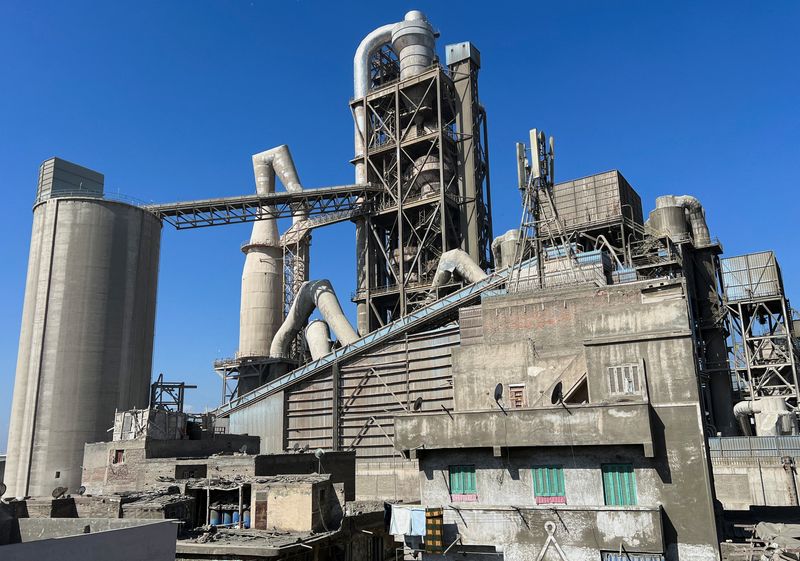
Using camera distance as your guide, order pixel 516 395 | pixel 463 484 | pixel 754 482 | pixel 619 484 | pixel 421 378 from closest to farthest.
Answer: pixel 619 484
pixel 463 484
pixel 516 395
pixel 754 482
pixel 421 378

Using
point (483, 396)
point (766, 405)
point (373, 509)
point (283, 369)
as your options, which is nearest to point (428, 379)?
point (483, 396)

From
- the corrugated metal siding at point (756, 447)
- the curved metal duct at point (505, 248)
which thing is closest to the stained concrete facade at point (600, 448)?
the corrugated metal siding at point (756, 447)

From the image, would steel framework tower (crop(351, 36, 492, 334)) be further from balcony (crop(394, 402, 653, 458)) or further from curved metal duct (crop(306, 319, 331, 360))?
balcony (crop(394, 402, 653, 458))

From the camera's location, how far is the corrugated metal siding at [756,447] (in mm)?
34031

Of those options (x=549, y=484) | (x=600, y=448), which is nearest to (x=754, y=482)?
(x=600, y=448)

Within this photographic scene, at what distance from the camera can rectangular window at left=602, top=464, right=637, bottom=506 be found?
2202 cm

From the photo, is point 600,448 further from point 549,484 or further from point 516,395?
point 516,395

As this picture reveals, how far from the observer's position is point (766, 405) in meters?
43.1

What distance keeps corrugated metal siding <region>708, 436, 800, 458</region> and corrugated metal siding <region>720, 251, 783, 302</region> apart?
15124mm

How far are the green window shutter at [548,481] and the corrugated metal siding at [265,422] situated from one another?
27.3 meters

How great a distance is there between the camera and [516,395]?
28906mm

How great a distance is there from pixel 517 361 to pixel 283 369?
2976 centimetres

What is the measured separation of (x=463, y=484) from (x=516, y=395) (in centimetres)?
581

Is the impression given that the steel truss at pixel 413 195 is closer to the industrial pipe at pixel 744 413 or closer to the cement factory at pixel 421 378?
the cement factory at pixel 421 378
